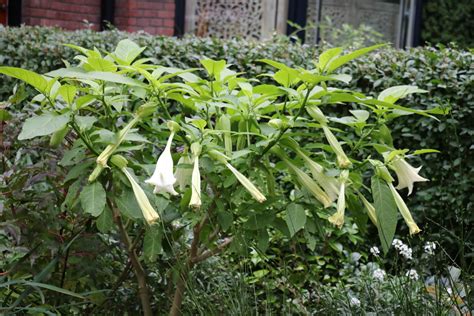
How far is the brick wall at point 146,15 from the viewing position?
10133 mm

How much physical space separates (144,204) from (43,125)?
420mm

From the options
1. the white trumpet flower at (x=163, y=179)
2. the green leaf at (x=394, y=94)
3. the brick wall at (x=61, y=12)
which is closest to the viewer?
the white trumpet flower at (x=163, y=179)

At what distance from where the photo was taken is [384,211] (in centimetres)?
297

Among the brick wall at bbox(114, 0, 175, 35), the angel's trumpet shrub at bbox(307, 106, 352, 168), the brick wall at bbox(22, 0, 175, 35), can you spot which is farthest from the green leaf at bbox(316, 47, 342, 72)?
the brick wall at bbox(114, 0, 175, 35)

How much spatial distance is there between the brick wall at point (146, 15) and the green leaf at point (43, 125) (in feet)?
24.1

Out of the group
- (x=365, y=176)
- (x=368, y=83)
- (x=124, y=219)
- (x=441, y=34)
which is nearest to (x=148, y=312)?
(x=124, y=219)

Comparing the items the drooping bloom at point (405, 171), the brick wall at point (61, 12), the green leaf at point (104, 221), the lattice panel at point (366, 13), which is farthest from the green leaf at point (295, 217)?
the lattice panel at point (366, 13)

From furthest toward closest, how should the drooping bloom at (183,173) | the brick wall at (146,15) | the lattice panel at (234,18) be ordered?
the lattice panel at (234,18)
the brick wall at (146,15)
the drooping bloom at (183,173)

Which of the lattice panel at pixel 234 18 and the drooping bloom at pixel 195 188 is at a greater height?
the lattice panel at pixel 234 18

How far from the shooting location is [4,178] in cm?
347

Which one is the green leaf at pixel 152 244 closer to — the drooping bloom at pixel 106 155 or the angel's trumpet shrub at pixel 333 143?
the drooping bloom at pixel 106 155

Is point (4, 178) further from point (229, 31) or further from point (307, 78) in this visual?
point (229, 31)

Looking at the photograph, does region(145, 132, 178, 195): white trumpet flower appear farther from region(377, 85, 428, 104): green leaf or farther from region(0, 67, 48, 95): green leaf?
region(377, 85, 428, 104): green leaf

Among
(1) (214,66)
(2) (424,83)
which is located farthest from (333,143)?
(2) (424,83)
